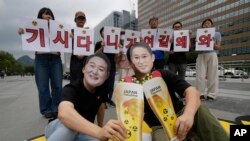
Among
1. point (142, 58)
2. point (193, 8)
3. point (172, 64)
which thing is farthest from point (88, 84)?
point (193, 8)

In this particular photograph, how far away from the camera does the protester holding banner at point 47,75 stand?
165 inches

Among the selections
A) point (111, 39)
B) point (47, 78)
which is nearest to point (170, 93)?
point (47, 78)

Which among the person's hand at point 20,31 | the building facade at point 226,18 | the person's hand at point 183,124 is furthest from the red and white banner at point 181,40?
the building facade at point 226,18

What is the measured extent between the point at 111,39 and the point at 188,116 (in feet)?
12.4

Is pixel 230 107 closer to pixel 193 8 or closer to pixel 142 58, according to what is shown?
pixel 142 58

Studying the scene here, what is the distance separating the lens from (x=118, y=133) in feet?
5.08

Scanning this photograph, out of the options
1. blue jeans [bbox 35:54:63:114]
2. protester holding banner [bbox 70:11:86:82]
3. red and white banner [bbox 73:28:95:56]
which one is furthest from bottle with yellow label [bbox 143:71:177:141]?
red and white banner [bbox 73:28:95:56]

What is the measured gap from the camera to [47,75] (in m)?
4.26

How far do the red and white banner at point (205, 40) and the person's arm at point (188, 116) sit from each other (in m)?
4.09

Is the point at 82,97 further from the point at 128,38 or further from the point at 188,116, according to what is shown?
the point at 128,38

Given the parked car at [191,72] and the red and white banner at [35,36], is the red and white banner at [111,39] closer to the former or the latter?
the red and white banner at [35,36]

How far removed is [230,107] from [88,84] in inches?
140

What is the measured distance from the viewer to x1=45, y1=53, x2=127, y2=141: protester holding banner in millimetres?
1674

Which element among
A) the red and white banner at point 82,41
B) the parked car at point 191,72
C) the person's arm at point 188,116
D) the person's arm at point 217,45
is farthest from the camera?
the parked car at point 191,72
